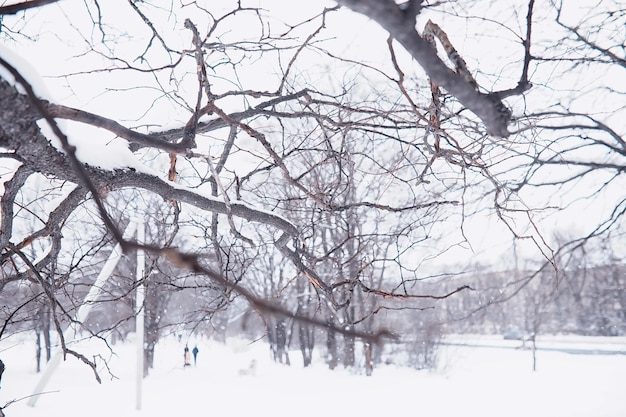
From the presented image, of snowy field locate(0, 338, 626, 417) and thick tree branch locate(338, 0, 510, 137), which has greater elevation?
thick tree branch locate(338, 0, 510, 137)

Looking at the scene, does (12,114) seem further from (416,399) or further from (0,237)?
(416,399)

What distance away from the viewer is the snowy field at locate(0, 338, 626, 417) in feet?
32.3

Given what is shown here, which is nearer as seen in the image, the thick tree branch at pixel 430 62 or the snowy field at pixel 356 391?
the thick tree branch at pixel 430 62

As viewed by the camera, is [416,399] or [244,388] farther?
[244,388]

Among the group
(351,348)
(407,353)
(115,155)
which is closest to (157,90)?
(115,155)

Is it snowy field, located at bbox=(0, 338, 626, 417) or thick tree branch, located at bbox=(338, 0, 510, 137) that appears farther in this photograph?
snowy field, located at bbox=(0, 338, 626, 417)

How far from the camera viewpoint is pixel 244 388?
13477mm

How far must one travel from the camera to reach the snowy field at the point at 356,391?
9.84m

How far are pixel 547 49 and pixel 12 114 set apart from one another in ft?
17.6

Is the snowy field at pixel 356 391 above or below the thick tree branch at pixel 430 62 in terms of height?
below

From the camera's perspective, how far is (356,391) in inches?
506

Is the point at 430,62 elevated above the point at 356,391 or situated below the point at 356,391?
above

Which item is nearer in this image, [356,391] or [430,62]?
[430,62]

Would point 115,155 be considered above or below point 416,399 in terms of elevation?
above
